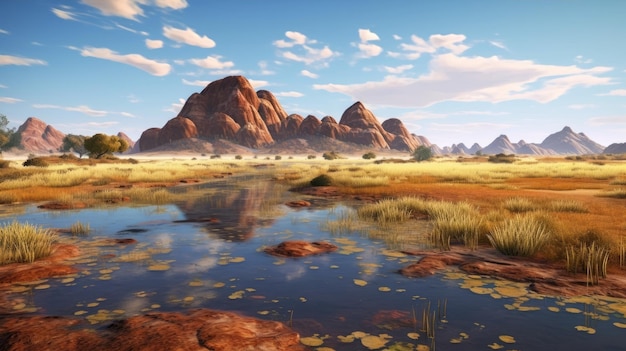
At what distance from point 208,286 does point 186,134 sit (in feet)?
539

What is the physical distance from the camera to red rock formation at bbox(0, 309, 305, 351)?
5.00 meters

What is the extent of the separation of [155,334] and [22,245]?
22.4 ft

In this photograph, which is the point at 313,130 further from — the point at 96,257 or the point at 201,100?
the point at 96,257

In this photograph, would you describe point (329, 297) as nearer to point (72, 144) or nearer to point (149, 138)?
point (72, 144)

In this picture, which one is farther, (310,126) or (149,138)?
(310,126)

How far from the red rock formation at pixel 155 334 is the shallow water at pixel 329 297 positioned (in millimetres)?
401

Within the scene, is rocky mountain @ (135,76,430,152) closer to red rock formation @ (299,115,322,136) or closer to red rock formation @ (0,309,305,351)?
red rock formation @ (299,115,322,136)

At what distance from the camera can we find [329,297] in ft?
23.5

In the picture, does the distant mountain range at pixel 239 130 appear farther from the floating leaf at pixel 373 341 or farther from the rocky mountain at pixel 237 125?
the floating leaf at pixel 373 341

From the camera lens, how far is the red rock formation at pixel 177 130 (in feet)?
534

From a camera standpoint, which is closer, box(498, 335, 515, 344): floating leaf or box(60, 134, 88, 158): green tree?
box(498, 335, 515, 344): floating leaf

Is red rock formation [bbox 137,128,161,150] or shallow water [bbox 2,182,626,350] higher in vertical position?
red rock formation [bbox 137,128,161,150]

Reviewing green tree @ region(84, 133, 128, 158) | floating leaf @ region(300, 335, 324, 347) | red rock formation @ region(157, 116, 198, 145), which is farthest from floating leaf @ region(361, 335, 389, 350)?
red rock formation @ region(157, 116, 198, 145)

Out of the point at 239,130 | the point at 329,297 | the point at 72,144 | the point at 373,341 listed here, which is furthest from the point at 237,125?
the point at 373,341
